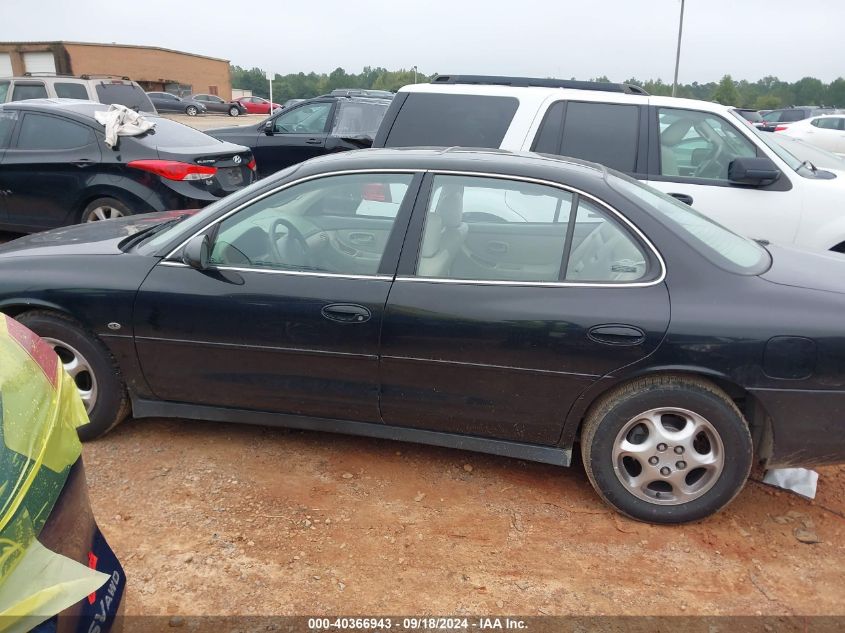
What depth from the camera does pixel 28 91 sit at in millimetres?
12000

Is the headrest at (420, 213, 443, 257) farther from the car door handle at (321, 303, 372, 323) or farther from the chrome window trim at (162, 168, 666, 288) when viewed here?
the car door handle at (321, 303, 372, 323)

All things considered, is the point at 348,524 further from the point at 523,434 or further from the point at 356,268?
the point at 356,268

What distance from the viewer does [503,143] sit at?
5.46m

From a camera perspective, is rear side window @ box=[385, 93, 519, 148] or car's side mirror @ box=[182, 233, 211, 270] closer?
car's side mirror @ box=[182, 233, 211, 270]

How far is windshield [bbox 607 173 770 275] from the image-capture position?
3.13 metres

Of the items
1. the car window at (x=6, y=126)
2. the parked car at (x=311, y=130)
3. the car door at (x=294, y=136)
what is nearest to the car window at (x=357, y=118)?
the parked car at (x=311, y=130)

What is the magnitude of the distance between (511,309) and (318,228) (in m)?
1.15

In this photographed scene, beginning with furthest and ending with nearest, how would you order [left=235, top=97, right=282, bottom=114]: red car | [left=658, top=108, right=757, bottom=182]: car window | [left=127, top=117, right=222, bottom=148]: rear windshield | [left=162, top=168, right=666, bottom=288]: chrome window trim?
[left=235, top=97, right=282, bottom=114]: red car
[left=127, top=117, right=222, bottom=148]: rear windshield
[left=658, top=108, right=757, bottom=182]: car window
[left=162, top=168, right=666, bottom=288]: chrome window trim

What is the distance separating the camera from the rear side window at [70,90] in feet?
39.0

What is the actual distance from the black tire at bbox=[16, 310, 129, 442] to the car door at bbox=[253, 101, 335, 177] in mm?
6856

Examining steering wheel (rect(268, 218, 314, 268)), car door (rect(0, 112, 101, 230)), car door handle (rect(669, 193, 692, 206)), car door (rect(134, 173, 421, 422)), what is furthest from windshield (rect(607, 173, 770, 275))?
car door (rect(0, 112, 101, 230))

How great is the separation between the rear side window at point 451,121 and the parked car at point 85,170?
2.42m

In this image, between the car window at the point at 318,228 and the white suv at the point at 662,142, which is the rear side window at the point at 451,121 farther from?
the car window at the point at 318,228

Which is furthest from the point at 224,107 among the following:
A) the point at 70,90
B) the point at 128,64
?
the point at 70,90
